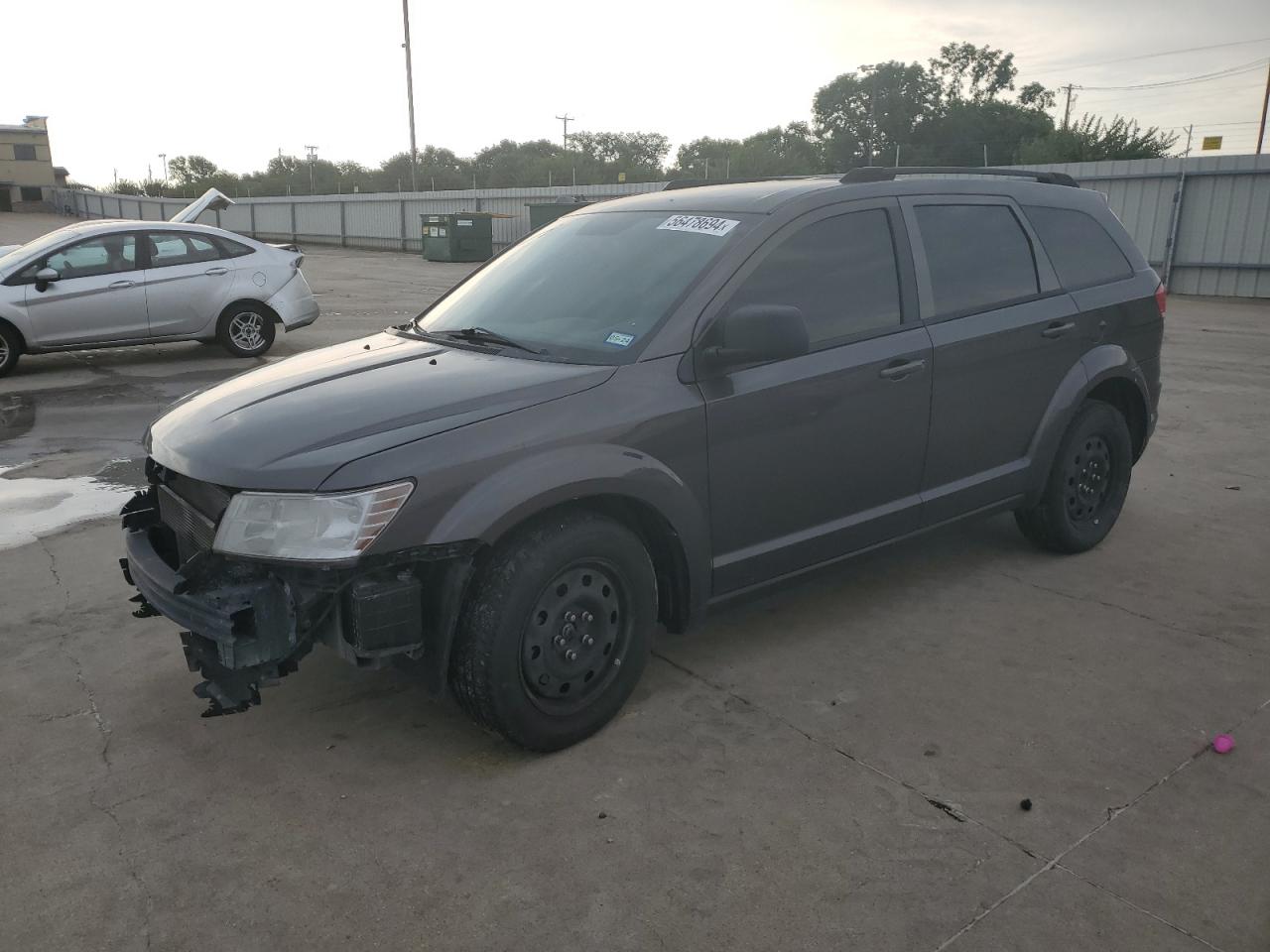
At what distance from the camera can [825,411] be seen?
4.00 metres

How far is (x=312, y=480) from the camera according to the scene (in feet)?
9.87

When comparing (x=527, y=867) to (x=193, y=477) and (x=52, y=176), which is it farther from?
(x=52, y=176)

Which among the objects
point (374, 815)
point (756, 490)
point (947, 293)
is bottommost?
point (374, 815)

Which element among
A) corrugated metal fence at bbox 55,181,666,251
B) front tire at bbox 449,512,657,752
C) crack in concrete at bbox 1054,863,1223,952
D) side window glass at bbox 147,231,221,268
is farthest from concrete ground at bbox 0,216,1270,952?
corrugated metal fence at bbox 55,181,666,251

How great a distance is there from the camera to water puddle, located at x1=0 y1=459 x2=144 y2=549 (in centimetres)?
583

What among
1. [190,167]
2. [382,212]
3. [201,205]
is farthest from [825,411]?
[190,167]

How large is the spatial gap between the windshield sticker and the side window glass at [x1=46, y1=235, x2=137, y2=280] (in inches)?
343

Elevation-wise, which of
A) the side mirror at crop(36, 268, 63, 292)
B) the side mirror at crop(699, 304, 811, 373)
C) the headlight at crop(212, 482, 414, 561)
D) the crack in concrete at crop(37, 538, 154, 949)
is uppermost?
the side mirror at crop(699, 304, 811, 373)

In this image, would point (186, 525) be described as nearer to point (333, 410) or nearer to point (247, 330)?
point (333, 410)

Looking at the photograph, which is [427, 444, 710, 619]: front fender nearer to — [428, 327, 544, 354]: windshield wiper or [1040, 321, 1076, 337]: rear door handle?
[428, 327, 544, 354]: windshield wiper

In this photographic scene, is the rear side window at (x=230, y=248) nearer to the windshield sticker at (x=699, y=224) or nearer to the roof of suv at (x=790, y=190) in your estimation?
the roof of suv at (x=790, y=190)

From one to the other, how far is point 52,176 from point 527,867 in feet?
253

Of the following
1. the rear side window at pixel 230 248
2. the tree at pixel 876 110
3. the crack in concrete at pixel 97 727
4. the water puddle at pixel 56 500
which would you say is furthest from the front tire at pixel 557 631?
the tree at pixel 876 110

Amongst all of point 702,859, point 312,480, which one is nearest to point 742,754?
point 702,859
